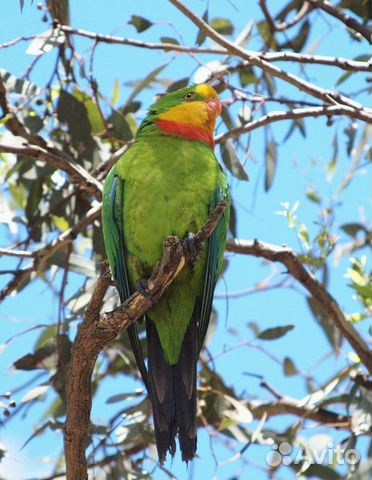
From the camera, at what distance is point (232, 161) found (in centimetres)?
454

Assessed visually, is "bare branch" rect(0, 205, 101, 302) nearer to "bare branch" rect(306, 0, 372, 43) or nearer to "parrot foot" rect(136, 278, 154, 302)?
"parrot foot" rect(136, 278, 154, 302)

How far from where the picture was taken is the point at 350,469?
432cm

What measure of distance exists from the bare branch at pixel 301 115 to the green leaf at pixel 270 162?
64 cm

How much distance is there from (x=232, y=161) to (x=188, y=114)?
563mm

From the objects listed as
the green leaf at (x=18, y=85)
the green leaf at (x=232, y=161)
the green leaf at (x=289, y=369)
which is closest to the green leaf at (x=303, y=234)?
the green leaf at (x=232, y=161)

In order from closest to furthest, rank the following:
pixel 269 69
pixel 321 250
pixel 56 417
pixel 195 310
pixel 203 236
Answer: pixel 203 236, pixel 195 310, pixel 269 69, pixel 321 250, pixel 56 417

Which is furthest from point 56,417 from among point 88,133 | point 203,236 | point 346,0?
point 346,0

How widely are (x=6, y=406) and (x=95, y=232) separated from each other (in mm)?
1242

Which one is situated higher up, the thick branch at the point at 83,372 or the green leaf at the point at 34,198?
the green leaf at the point at 34,198

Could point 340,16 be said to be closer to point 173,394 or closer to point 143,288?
point 143,288

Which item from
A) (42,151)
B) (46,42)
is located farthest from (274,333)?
(46,42)

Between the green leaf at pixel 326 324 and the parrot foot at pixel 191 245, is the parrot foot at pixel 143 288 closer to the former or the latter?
the parrot foot at pixel 191 245

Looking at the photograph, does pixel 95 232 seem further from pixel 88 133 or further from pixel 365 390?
pixel 365 390

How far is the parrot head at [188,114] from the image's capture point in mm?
3990
